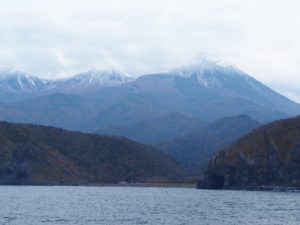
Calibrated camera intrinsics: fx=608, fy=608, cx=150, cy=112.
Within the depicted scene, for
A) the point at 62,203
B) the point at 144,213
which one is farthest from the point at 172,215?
the point at 62,203

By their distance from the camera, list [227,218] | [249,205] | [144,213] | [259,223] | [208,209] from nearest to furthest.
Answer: [259,223], [227,218], [144,213], [208,209], [249,205]

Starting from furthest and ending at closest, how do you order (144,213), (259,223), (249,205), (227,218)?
(249,205)
(144,213)
(227,218)
(259,223)

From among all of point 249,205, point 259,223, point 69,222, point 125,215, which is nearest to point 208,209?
point 249,205

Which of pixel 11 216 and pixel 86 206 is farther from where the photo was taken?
pixel 86 206

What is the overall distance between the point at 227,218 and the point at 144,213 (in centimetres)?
1771

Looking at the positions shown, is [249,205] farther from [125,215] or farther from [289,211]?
[125,215]

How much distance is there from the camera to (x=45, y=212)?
117 meters

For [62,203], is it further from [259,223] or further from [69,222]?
[259,223]

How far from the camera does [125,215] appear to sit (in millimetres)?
111750

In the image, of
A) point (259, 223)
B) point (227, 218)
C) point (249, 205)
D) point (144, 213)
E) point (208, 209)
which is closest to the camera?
point (259, 223)

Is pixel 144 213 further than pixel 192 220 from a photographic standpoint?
Yes

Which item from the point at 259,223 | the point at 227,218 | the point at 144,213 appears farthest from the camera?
the point at 144,213

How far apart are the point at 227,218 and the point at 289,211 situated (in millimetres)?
18514

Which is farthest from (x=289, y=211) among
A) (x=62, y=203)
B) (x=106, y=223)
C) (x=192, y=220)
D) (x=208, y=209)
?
(x=62, y=203)
